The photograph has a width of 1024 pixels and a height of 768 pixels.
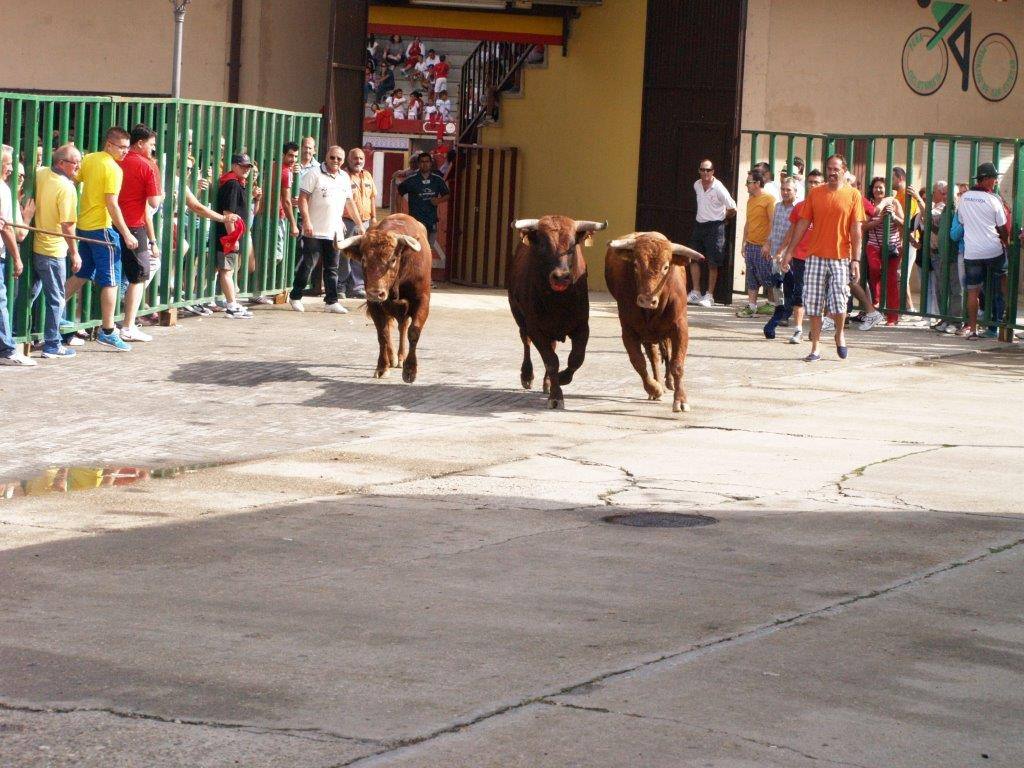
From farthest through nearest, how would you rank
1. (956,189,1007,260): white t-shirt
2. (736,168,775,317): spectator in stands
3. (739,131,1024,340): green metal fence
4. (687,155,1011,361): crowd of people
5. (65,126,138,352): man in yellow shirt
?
(736,168,775,317): spectator in stands < (739,131,1024,340): green metal fence < (956,189,1007,260): white t-shirt < (687,155,1011,361): crowd of people < (65,126,138,352): man in yellow shirt

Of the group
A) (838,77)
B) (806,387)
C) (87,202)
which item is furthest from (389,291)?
(838,77)

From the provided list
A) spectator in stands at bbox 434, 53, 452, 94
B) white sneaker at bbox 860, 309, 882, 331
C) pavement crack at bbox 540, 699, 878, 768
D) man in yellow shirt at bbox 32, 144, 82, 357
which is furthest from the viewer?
spectator in stands at bbox 434, 53, 452, 94

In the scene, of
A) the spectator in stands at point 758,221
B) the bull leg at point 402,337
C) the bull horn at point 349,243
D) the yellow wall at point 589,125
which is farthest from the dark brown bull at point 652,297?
the yellow wall at point 589,125

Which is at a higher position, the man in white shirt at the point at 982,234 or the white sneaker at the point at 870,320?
the man in white shirt at the point at 982,234

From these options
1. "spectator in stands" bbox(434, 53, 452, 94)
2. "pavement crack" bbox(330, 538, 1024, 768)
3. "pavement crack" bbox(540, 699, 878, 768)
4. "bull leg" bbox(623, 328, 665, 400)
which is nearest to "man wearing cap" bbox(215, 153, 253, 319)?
"bull leg" bbox(623, 328, 665, 400)

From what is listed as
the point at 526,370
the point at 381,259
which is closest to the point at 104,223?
the point at 381,259

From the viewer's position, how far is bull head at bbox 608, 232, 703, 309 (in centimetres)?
1339

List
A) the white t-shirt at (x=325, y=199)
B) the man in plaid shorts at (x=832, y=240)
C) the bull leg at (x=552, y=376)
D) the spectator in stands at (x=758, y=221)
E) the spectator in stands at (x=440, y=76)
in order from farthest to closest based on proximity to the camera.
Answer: the spectator in stands at (x=440, y=76), the spectator in stands at (x=758, y=221), the white t-shirt at (x=325, y=199), the man in plaid shorts at (x=832, y=240), the bull leg at (x=552, y=376)

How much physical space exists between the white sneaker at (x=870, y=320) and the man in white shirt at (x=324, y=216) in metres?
6.42

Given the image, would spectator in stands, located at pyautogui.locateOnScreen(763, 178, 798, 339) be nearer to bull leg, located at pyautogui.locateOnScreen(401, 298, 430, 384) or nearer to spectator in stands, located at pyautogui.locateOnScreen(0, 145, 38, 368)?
bull leg, located at pyautogui.locateOnScreen(401, 298, 430, 384)

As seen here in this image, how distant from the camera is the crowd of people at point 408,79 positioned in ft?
122

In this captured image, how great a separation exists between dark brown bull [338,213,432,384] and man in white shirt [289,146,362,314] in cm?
471

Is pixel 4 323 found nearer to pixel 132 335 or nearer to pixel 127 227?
pixel 127 227

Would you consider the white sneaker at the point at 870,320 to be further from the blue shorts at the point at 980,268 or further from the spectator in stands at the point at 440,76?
the spectator in stands at the point at 440,76
